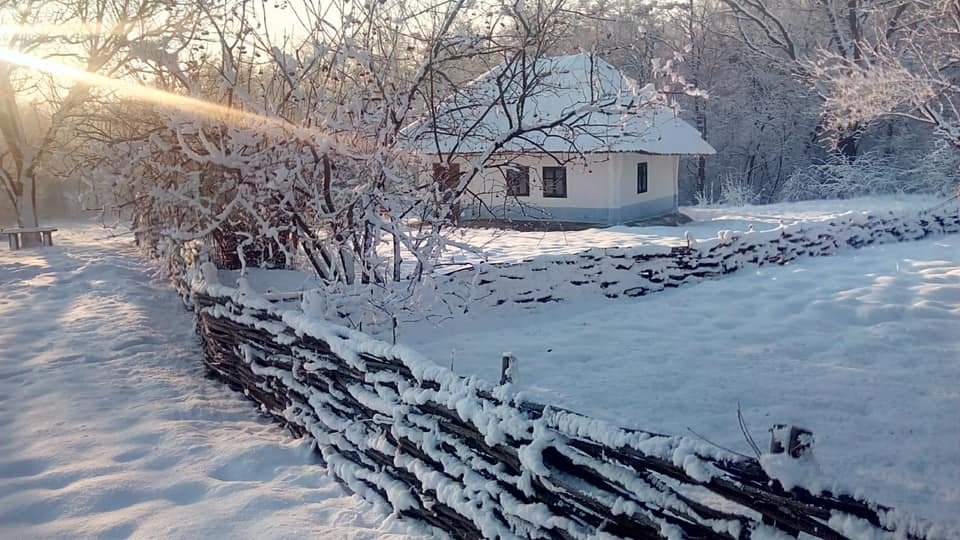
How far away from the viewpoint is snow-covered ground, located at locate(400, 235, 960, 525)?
4473 mm

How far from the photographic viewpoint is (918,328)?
7.31 metres

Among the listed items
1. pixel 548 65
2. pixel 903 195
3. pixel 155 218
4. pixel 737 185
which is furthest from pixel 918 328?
pixel 737 185

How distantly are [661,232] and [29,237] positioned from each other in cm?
1556

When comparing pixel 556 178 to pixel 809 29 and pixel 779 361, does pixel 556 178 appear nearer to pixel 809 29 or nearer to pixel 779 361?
pixel 779 361

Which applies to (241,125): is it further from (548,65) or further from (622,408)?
(622,408)

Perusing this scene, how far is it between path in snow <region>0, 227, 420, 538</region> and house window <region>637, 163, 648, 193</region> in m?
16.6

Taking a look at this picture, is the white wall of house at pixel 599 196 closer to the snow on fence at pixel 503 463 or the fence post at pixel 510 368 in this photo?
the snow on fence at pixel 503 463

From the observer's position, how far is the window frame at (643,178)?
22.1 m

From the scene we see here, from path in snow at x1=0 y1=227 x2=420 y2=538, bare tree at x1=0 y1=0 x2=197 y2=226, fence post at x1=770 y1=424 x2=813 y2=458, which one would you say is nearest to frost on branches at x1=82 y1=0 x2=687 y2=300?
path in snow at x1=0 y1=227 x2=420 y2=538

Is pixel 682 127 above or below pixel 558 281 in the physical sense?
above

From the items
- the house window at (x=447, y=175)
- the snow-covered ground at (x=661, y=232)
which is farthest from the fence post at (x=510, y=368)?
the snow-covered ground at (x=661, y=232)

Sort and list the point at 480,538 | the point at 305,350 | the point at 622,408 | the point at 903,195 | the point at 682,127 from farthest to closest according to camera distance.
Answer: the point at 903,195, the point at 682,127, the point at 622,408, the point at 305,350, the point at 480,538

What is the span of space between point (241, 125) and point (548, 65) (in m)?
3.49

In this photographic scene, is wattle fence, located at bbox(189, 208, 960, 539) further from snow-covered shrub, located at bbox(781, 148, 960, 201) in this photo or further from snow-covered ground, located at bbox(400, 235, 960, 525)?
snow-covered shrub, located at bbox(781, 148, 960, 201)
